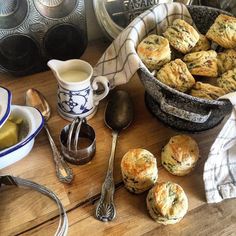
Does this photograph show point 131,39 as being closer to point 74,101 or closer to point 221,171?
point 74,101

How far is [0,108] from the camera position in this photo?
0.47 m

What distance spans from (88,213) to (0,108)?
0.19 meters

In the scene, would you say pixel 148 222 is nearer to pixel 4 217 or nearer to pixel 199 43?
pixel 4 217

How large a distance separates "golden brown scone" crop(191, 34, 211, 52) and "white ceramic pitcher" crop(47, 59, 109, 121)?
0.16 metres

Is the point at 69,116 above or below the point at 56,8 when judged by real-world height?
below

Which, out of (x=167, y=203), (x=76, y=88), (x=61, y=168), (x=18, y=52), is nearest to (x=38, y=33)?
(x=18, y=52)

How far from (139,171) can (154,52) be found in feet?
0.61

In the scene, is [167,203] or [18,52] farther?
[18,52]

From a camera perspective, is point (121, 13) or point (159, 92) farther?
point (121, 13)

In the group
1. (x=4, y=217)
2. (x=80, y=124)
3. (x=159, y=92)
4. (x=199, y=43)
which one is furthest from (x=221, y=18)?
(x=4, y=217)

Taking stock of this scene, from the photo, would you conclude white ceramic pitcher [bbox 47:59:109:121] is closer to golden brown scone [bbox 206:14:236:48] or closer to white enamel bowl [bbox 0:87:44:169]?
white enamel bowl [bbox 0:87:44:169]

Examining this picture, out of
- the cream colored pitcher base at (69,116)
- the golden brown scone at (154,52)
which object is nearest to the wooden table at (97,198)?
the cream colored pitcher base at (69,116)

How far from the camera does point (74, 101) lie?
1.77 ft

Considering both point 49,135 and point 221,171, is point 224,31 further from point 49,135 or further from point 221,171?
point 49,135
